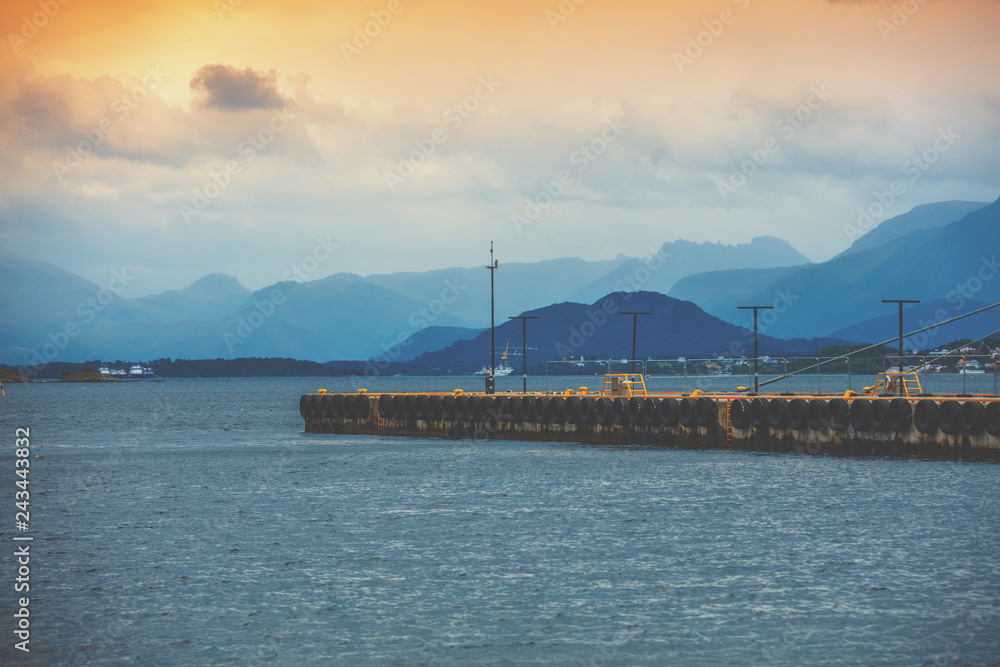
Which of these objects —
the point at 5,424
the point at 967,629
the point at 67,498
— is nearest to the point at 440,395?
the point at 67,498

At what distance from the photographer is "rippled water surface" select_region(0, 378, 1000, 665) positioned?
16.8 metres

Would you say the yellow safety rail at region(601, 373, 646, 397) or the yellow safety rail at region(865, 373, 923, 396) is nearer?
the yellow safety rail at region(865, 373, 923, 396)

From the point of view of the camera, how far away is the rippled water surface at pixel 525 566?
55.0 feet

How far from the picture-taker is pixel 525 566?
75.5 feet

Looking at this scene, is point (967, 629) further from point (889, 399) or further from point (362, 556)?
point (889, 399)

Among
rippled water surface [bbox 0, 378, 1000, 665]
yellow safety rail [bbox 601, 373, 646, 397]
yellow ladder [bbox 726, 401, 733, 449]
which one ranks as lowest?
rippled water surface [bbox 0, 378, 1000, 665]

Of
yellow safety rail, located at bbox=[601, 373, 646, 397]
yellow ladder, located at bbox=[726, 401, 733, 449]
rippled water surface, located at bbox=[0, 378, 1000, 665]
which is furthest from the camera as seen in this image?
yellow safety rail, located at bbox=[601, 373, 646, 397]

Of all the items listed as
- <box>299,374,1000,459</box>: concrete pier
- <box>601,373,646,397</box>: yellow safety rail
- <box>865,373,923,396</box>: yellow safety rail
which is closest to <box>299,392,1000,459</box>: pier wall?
<box>299,374,1000,459</box>: concrete pier

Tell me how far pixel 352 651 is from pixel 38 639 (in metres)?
5.62

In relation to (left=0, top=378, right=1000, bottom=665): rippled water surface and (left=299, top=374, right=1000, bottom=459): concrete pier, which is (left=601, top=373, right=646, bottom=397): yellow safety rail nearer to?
(left=299, top=374, right=1000, bottom=459): concrete pier

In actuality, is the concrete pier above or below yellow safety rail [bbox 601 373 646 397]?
below

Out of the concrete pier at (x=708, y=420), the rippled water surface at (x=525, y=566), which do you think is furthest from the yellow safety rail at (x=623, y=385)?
the rippled water surface at (x=525, y=566)

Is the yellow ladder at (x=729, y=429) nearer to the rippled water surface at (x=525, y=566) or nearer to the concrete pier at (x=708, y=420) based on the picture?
the concrete pier at (x=708, y=420)

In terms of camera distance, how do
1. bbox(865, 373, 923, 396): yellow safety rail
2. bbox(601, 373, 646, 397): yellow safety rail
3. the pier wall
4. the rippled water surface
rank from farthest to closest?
bbox(601, 373, 646, 397): yellow safety rail < bbox(865, 373, 923, 396): yellow safety rail < the pier wall < the rippled water surface
